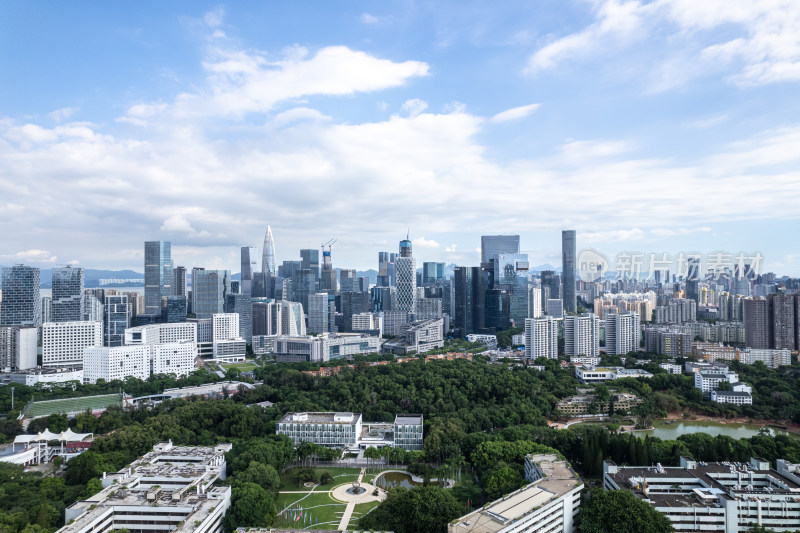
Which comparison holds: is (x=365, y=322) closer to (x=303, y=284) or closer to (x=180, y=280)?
(x=303, y=284)

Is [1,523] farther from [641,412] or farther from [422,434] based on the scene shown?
[641,412]

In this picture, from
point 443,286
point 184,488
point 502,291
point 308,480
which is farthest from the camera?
point 443,286

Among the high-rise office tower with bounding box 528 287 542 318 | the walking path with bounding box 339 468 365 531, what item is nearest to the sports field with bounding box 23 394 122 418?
the walking path with bounding box 339 468 365 531

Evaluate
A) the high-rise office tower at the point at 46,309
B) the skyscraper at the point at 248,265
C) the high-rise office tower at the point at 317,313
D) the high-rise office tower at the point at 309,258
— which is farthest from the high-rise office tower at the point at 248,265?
the high-rise office tower at the point at 46,309

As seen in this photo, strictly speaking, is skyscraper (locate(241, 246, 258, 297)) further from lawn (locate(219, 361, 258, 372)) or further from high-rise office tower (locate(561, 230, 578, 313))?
high-rise office tower (locate(561, 230, 578, 313))

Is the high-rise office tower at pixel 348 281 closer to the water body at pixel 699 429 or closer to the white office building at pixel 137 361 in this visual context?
the white office building at pixel 137 361

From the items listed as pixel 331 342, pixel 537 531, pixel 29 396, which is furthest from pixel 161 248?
pixel 537 531
